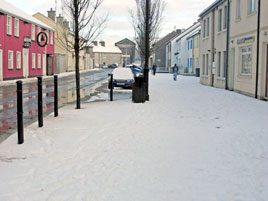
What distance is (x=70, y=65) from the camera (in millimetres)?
65688

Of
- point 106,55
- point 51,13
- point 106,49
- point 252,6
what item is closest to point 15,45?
point 51,13

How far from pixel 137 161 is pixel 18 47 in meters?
32.6

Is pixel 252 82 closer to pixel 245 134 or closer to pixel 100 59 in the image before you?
pixel 245 134

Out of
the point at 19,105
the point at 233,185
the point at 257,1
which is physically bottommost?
the point at 233,185

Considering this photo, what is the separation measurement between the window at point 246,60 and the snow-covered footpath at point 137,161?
9860 mm

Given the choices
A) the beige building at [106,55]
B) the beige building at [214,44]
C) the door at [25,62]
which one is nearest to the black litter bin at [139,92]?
the beige building at [214,44]

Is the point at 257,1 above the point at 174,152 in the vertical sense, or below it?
above

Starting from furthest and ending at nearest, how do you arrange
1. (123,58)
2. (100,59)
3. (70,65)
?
(123,58) → (100,59) → (70,65)

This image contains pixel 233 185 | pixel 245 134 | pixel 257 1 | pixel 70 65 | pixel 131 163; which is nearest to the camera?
pixel 233 185

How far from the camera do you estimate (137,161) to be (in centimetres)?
618

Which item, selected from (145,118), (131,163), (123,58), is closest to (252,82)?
(145,118)

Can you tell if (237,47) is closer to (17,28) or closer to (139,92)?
(139,92)

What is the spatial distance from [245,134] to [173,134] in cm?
155

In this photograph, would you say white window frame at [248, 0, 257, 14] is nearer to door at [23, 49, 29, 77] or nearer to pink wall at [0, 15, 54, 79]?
pink wall at [0, 15, 54, 79]
